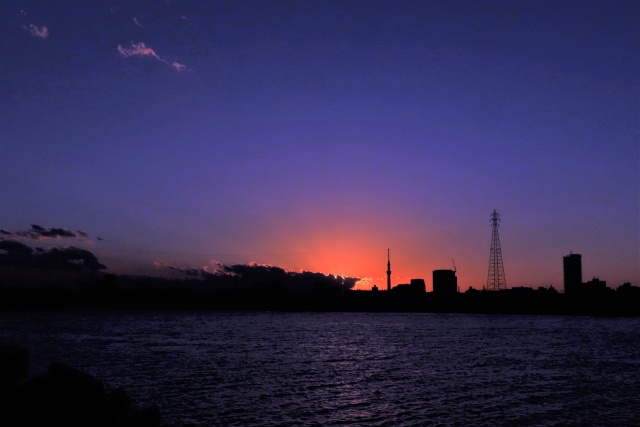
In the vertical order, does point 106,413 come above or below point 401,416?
above

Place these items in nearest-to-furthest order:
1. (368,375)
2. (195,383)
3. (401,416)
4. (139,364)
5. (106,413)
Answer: (106,413) < (401,416) < (195,383) < (368,375) < (139,364)

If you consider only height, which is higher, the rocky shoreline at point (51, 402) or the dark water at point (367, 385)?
the rocky shoreline at point (51, 402)

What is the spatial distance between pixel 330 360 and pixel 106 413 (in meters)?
49.3

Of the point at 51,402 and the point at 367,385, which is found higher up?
the point at 51,402

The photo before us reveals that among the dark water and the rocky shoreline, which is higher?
the rocky shoreline

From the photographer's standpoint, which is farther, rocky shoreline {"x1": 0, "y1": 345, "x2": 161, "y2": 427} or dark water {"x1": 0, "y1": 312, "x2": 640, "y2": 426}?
dark water {"x1": 0, "y1": 312, "x2": 640, "y2": 426}

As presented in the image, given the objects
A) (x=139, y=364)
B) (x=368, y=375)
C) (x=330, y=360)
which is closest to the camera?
(x=368, y=375)

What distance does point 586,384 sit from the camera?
52.3 m

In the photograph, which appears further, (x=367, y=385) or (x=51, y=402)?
(x=367, y=385)

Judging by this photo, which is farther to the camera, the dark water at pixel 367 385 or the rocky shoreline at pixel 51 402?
the dark water at pixel 367 385

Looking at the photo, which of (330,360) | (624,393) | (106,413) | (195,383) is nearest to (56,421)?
(106,413)

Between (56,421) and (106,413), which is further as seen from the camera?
(106,413)

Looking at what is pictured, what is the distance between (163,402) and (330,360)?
36858mm

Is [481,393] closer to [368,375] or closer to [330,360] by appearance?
[368,375]
